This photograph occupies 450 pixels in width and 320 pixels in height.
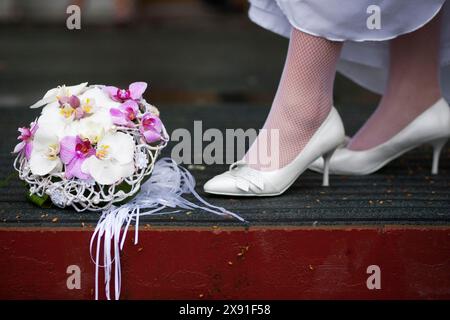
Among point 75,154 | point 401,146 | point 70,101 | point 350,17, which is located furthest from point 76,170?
point 401,146

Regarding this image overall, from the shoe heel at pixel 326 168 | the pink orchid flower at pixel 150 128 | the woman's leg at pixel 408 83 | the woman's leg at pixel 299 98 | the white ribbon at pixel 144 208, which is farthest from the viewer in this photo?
→ the woman's leg at pixel 408 83

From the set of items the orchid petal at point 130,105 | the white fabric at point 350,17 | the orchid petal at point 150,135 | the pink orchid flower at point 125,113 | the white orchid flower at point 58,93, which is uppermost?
the white fabric at point 350,17

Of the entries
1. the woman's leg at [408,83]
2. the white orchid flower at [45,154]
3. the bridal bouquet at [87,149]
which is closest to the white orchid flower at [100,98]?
the bridal bouquet at [87,149]

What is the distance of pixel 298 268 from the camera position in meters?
1.51

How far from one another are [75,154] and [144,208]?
181mm

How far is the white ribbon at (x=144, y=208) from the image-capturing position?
4.86ft

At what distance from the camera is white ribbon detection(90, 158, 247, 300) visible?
4.86ft

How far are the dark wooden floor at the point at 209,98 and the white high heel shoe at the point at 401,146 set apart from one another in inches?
1.3

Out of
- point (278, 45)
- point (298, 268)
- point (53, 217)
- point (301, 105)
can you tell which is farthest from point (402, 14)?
point (278, 45)

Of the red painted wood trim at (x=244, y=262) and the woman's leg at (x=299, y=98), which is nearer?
the red painted wood trim at (x=244, y=262)

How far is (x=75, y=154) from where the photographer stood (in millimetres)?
1524

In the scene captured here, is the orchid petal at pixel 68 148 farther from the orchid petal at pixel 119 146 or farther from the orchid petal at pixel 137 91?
the orchid petal at pixel 137 91

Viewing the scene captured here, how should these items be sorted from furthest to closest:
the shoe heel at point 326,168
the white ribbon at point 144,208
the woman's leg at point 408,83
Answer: the woman's leg at point 408,83, the shoe heel at point 326,168, the white ribbon at point 144,208

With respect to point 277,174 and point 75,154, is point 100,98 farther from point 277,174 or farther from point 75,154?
point 277,174
